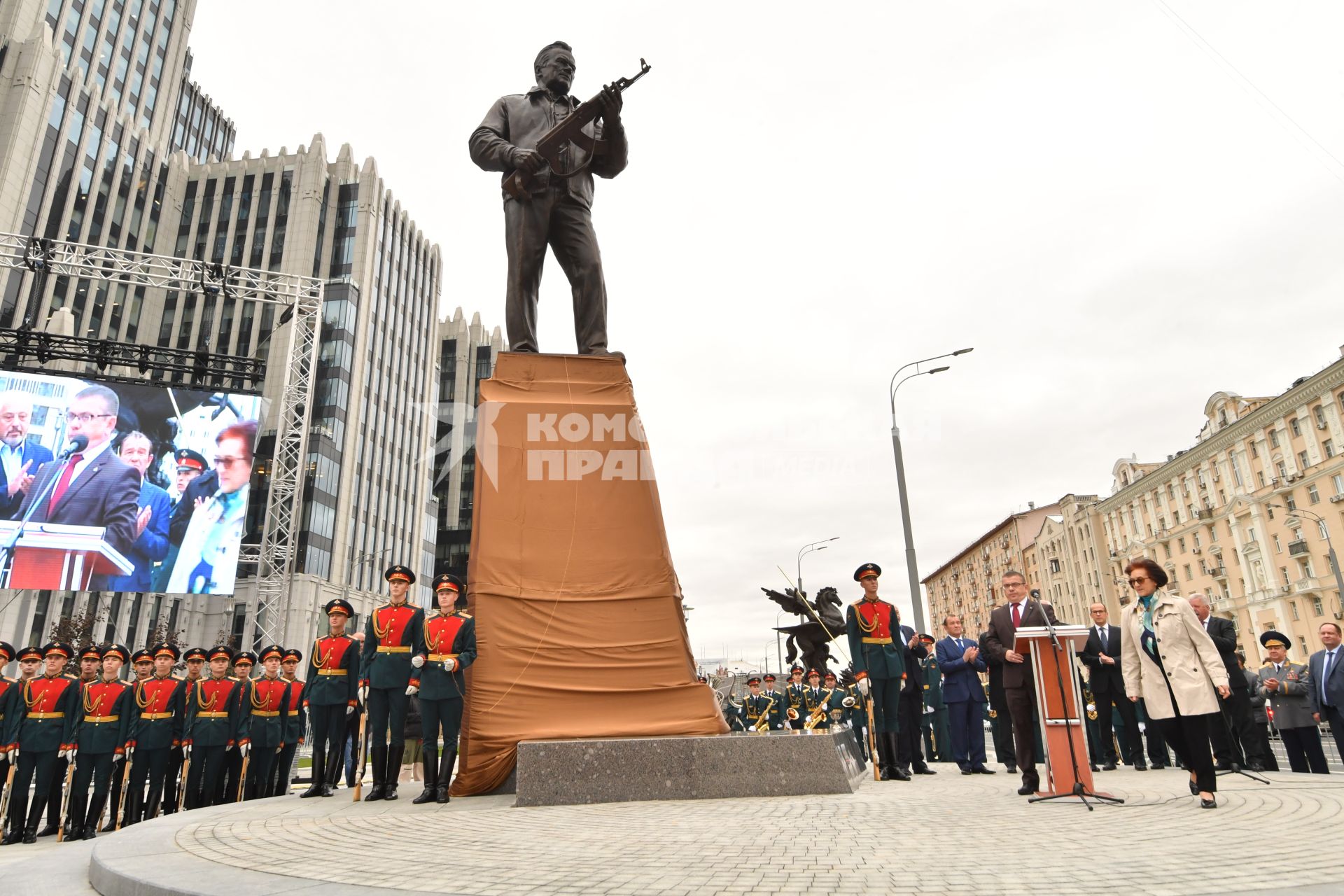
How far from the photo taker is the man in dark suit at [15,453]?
69.2 ft

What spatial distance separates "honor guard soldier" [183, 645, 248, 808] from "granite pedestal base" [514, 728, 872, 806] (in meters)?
3.93

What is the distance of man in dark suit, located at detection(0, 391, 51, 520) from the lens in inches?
830

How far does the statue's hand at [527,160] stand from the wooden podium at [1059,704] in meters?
5.36

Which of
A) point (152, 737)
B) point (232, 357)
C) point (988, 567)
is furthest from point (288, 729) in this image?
point (988, 567)

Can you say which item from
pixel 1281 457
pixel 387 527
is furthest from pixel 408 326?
pixel 1281 457

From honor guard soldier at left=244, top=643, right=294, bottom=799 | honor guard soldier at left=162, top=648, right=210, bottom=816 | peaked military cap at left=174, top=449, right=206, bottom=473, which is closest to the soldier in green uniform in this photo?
honor guard soldier at left=244, top=643, right=294, bottom=799

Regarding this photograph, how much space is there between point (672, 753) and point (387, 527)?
50.3m

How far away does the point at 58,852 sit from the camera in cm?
475

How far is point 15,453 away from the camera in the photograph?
69.5 ft

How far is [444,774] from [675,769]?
160 centimetres

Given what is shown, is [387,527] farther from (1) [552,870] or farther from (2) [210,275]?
(1) [552,870]

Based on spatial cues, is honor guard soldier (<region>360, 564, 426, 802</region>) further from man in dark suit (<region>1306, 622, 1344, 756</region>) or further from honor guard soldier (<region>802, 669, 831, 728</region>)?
man in dark suit (<region>1306, 622, 1344, 756</region>)

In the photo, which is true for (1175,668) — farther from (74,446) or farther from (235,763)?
(74,446)

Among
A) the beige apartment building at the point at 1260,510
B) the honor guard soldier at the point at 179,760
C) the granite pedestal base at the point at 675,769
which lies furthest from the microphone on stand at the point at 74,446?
the beige apartment building at the point at 1260,510
